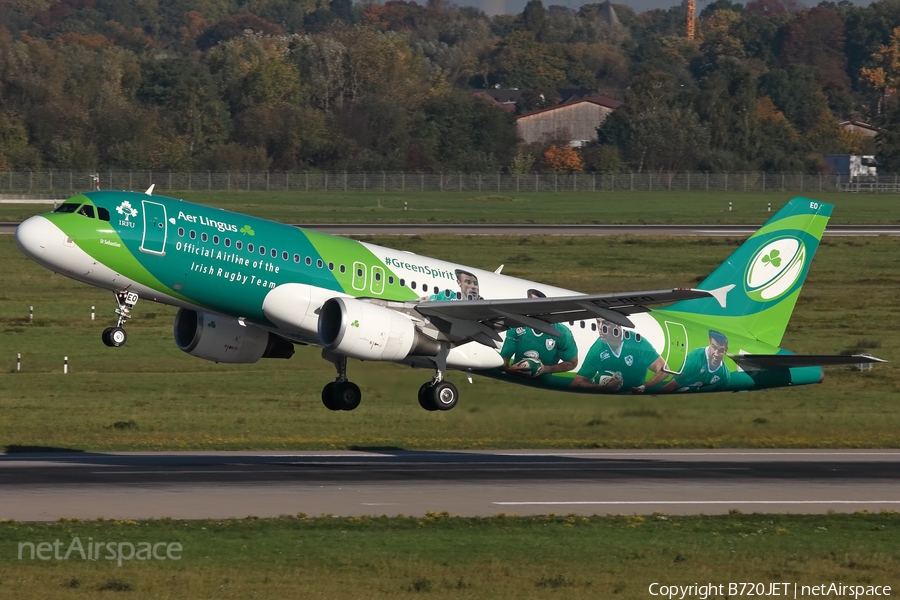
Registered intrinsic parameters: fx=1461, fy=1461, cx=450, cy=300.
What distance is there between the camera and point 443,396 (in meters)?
42.2

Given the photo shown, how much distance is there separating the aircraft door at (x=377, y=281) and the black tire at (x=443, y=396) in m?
3.25

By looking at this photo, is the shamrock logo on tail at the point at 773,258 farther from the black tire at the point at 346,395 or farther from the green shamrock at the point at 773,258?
the black tire at the point at 346,395

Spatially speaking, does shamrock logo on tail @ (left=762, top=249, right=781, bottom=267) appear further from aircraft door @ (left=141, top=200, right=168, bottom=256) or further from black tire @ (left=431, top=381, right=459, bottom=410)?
aircraft door @ (left=141, top=200, right=168, bottom=256)

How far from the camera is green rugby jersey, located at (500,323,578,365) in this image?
44000 millimetres

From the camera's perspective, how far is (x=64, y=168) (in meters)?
159

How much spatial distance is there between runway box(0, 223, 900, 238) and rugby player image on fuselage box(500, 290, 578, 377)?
194 ft

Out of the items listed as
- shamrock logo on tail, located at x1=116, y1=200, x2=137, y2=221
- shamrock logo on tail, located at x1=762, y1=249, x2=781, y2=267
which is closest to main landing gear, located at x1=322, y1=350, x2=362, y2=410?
shamrock logo on tail, located at x1=116, y1=200, x2=137, y2=221

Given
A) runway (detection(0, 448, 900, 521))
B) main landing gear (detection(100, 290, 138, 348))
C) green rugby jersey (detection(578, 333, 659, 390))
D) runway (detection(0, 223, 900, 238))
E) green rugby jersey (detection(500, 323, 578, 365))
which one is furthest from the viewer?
runway (detection(0, 223, 900, 238))

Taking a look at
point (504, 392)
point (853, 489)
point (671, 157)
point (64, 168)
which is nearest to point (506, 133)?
point (671, 157)

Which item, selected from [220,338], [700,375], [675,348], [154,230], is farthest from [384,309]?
[700,375]

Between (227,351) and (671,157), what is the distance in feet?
501

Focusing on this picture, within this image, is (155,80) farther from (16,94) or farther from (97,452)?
(97,452)

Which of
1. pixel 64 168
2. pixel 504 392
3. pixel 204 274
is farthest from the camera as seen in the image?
pixel 64 168

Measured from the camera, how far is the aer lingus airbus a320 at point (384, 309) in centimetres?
3909
